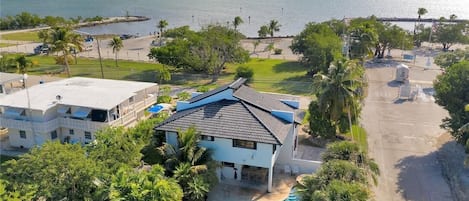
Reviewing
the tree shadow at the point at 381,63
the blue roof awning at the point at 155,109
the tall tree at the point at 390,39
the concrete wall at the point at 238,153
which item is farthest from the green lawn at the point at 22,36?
the concrete wall at the point at 238,153

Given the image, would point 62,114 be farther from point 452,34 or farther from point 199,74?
point 452,34

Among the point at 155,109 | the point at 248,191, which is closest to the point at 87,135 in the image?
the point at 155,109

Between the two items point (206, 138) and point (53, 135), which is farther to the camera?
point (53, 135)

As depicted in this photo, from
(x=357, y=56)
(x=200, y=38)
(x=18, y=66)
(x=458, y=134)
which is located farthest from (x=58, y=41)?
(x=458, y=134)

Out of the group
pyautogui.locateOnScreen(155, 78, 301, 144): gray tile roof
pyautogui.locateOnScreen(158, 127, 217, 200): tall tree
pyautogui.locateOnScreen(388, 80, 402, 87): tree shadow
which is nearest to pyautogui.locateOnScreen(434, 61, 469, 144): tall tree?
pyautogui.locateOnScreen(155, 78, 301, 144): gray tile roof

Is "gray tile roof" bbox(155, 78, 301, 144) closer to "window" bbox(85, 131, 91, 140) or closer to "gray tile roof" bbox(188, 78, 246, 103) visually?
"gray tile roof" bbox(188, 78, 246, 103)
